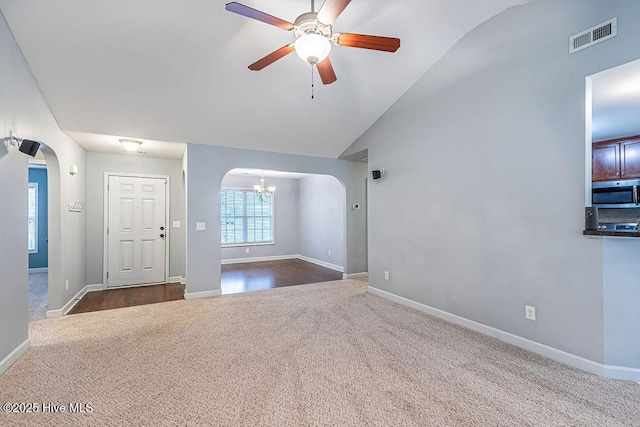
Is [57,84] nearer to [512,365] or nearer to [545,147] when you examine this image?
[545,147]

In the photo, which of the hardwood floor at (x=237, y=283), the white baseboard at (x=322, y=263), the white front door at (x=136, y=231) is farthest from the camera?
the white baseboard at (x=322, y=263)

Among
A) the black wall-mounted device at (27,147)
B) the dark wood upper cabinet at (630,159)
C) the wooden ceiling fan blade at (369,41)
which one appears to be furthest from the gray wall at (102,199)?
the dark wood upper cabinet at (630,159)

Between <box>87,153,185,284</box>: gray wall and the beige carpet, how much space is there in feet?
5.67

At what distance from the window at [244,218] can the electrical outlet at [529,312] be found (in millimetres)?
6820

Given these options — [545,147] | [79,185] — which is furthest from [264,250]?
[545,147]

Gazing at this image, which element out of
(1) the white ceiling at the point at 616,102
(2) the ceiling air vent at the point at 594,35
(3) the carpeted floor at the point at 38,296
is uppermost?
(2) the ceiling air vent at the point at 594,35

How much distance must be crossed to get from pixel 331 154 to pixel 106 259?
14.8 ft

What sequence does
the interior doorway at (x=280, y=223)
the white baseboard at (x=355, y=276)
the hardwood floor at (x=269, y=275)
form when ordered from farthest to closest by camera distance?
the interior doorway at (x=280, y=223) → the white baseboard at (x=355, y=276) → the hardwood floor at (x=269, y=275)

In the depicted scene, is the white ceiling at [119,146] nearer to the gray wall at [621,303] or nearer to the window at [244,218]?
the window at [244,218]

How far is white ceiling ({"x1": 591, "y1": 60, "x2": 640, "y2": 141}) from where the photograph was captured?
238cm

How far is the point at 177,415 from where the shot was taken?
1857 millimetres

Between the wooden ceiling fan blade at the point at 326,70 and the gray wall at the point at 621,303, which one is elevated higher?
the wooden ceiling fan blade at the point at 326,70

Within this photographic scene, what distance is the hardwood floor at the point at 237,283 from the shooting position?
4.35 metres

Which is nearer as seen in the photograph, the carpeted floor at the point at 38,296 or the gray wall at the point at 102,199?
the carpeted floor at the point at 38,296
